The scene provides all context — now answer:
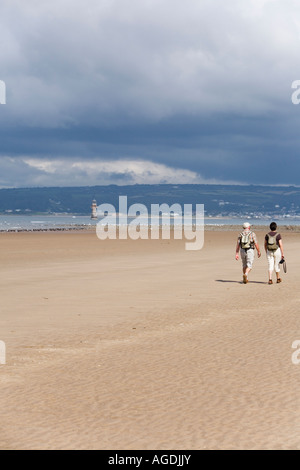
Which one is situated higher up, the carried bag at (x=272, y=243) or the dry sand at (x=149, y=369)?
the carried bag at (x=272, y=243)

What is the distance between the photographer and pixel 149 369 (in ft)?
28.9

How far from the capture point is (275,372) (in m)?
8.58

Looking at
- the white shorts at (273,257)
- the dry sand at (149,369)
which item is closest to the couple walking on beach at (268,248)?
the white shorts at (273,257)

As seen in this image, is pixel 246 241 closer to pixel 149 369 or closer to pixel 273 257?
pixel 273 257

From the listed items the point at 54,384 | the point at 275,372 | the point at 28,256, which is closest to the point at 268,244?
the point at 275,372

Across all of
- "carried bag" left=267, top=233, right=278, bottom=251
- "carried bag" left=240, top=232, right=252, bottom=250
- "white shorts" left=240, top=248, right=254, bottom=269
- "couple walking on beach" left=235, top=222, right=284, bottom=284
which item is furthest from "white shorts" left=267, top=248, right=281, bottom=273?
"carried bag" left=240, top=232, right=252, bottom=250

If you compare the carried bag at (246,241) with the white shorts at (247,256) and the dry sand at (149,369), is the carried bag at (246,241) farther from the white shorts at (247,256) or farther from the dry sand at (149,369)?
the dry sand at (149,369)

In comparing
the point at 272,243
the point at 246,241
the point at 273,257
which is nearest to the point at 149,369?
the point at 272,243

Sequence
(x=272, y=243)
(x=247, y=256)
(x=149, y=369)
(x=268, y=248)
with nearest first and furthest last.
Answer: (x=149, y=369) < (x=272, y=243) < (x=268, y=248) < (x=247, y=256)

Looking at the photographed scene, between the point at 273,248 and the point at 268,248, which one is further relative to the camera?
the point at 268,248

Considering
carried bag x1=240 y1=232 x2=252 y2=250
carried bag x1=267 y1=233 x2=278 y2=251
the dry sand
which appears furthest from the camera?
carried bag x1=240 y1=232 x2=252 y2=250

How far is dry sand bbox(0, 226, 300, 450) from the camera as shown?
6.28 meters

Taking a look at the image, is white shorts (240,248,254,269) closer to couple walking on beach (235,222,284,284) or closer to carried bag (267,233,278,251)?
couple walking on beach (235,222,284,284)

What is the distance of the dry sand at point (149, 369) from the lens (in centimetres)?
628
